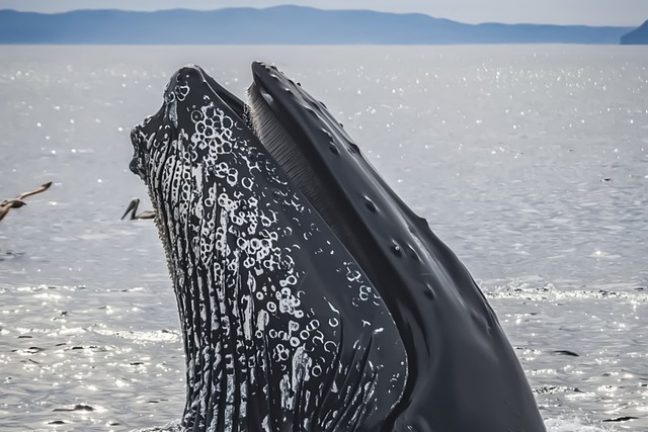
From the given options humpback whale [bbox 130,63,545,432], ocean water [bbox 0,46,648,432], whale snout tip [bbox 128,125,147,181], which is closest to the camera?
humpback whale [bbox 130,63,545,432]

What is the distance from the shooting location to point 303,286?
3.49 metres

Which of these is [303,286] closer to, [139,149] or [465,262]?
[139,149]

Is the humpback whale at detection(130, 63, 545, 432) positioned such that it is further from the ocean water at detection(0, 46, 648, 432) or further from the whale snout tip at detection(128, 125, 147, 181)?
the ocean water at detection(0, 46, 648, 432)

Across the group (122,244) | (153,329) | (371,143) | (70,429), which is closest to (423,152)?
(371,143)

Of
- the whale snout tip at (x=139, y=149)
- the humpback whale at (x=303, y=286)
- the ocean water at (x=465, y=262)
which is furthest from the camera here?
the ocean water at (x=465, y=262)

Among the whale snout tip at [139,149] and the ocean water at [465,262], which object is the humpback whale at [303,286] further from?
the ocean water at [465,262]

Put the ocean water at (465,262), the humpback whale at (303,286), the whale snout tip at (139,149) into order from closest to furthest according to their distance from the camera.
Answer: the humpback whale at (303,286)
the whale snout tip at (139,149)
the ocean water at (465,262)

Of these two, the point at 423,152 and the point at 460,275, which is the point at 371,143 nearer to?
the point at 423,152

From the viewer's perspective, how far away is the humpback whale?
132 inches

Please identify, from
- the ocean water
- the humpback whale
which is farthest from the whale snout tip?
the ocean water

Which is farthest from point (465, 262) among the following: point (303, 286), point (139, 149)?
point (303, 286)

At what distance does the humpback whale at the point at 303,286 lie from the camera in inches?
132

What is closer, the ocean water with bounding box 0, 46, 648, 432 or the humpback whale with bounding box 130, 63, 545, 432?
the humpback whale with bounding box 130, 63, 545, 432

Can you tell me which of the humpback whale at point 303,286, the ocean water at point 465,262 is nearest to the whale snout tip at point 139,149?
the humpback whale at point 303,286
